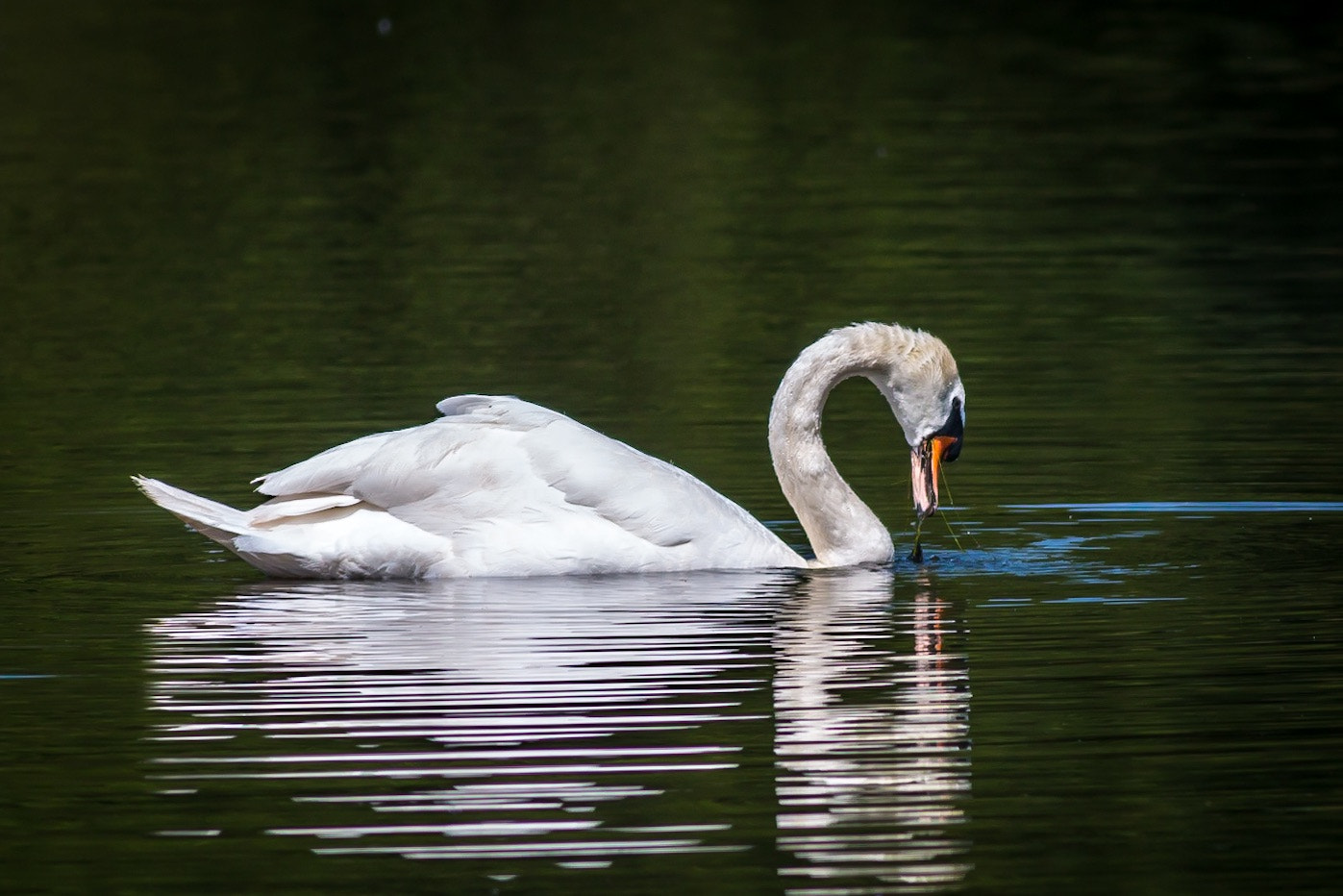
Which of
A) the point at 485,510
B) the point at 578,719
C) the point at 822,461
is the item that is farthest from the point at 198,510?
the point at 578,719

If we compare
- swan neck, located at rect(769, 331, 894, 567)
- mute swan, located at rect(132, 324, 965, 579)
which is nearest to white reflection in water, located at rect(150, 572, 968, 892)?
mute swan, located at rect(132, 324, 965, 579)

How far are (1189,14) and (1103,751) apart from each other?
4315 cm

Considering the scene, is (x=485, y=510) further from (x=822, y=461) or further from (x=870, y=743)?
(x=870, y=743)

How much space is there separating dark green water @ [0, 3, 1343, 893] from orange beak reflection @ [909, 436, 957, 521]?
1.10 feet

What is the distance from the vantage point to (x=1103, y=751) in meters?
8.47

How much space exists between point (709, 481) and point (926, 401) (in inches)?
87.9

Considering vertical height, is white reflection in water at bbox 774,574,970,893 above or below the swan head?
below

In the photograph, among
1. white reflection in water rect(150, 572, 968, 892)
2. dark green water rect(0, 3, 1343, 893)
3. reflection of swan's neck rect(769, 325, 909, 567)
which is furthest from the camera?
reflection of swan's neck rect(769, 325, 909, 567)

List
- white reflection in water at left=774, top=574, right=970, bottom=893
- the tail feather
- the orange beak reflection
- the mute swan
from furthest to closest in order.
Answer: the orange beak reflection → the mute swan → the tail feather → white reflection in water at left=774, top=574, right=970, bottom=893

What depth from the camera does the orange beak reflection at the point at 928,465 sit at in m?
11.9

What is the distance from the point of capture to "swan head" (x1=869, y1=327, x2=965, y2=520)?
11.9 m

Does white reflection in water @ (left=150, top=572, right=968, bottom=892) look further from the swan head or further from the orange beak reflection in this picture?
the swan head

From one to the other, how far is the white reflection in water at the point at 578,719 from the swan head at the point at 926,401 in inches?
28.1

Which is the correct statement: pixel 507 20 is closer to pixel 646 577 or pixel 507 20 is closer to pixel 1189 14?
pixel 1189 14
